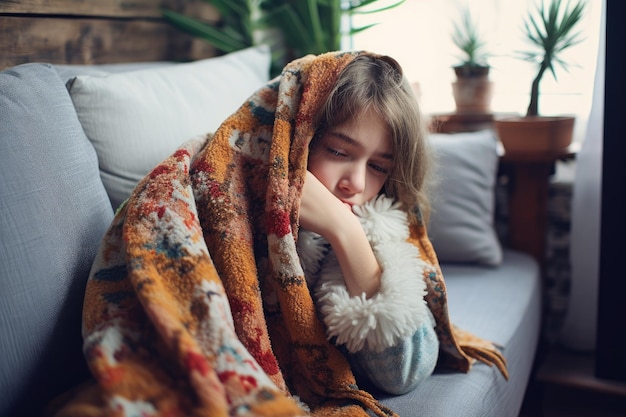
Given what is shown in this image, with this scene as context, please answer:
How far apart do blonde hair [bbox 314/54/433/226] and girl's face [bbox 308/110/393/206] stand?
0.04ft

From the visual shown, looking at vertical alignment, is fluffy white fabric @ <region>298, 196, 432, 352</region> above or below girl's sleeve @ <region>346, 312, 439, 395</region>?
above

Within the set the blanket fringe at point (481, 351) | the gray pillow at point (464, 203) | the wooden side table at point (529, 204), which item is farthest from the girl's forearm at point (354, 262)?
the wooden side table at point (529, 204)

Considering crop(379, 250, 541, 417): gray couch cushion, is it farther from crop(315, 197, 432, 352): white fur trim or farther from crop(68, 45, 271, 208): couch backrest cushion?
crop(68, 45, 271, 208): couch backrest cushion

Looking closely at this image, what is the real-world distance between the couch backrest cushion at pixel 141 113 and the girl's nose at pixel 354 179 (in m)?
0.40

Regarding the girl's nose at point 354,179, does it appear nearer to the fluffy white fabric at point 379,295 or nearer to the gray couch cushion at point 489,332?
the fluffy white fabric at point 379,295

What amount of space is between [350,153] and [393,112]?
0.31 feet

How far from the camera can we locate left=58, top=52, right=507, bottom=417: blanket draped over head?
0.67m

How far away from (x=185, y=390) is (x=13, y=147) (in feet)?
1.30

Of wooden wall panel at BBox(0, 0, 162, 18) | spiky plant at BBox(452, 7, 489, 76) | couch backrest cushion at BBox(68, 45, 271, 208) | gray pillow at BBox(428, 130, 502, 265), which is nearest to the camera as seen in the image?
couch backrest cushion at BBox(68, 45, 271, 208)

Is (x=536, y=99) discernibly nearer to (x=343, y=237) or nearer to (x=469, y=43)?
(x=469, y=43)

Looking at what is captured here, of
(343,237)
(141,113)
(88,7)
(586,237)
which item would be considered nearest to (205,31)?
(88,7)

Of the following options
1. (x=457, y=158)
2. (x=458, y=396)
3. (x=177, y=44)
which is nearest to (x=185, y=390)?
(x=458, y=396)

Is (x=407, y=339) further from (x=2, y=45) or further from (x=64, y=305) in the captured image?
(x=2, y=45)

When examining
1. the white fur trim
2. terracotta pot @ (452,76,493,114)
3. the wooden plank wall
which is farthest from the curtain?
the wooden plank wall
